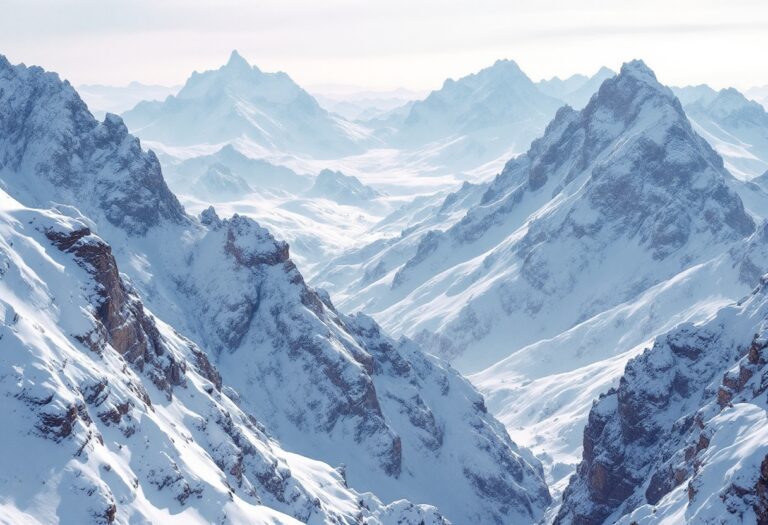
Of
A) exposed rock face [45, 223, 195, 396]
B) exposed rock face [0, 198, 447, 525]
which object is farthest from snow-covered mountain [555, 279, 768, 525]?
exposed rock face [45, 223, 195, 396]

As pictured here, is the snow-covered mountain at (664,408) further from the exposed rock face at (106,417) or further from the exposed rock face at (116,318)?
the exposed rock face at (116,318)

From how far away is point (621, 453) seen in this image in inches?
6693

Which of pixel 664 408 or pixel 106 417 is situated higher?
pixel 106 417

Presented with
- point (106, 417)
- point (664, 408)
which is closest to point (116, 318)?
point (106, 417)

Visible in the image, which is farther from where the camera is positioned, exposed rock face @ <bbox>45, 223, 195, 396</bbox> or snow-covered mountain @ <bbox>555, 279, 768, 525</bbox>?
snow-covered mountain @ <bbox>555, 279, 768, 525</bbox>

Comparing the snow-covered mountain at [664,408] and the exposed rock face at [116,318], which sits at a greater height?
the exposed rock face at [116,318]

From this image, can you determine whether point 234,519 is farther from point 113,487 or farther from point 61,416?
point 61,416

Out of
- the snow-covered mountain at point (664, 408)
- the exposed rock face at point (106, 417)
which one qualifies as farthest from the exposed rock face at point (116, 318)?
the snow-covered mountain at point (664, 408)

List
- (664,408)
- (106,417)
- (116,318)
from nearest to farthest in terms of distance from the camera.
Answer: (106,417) < (116,318) < (664,408)

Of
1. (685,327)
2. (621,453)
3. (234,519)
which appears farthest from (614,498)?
(234,519)

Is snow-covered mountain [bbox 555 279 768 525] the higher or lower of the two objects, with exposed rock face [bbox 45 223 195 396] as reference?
lower

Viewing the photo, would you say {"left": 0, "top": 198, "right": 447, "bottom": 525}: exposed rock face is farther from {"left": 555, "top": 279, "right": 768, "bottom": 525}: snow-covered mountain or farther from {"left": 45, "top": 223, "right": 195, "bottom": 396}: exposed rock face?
{"left": 555, "top": 279, "right": 768, "bottom": 525}: snow-covered mountain

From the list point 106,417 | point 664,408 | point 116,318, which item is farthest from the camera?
point 664,408

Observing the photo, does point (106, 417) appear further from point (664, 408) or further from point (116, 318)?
point (664, 408)
